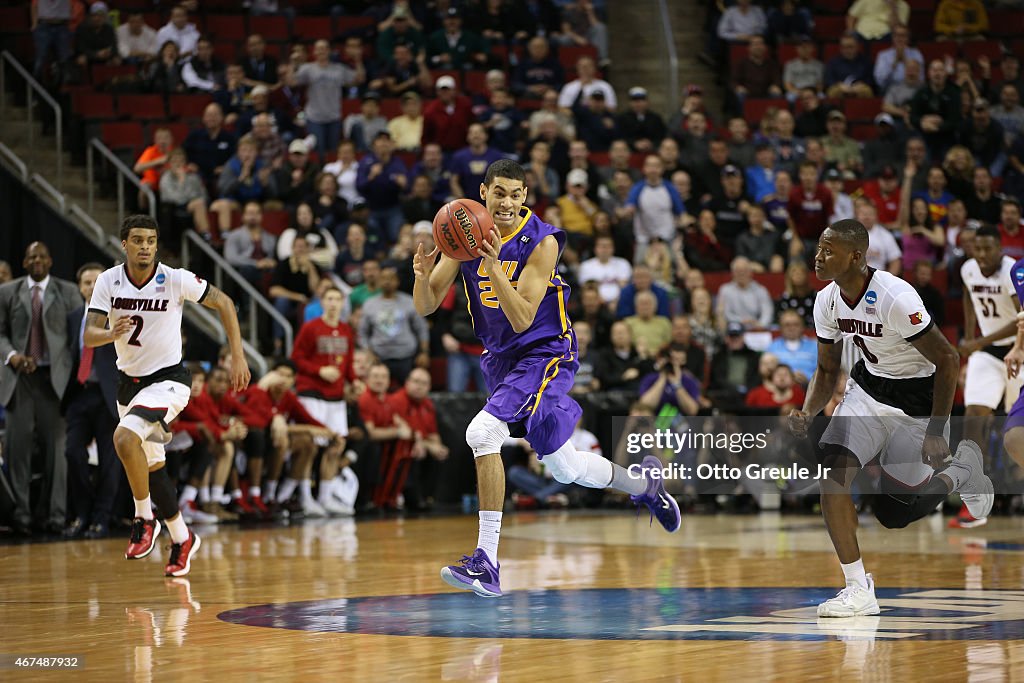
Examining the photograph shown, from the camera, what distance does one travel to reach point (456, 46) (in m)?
18.9

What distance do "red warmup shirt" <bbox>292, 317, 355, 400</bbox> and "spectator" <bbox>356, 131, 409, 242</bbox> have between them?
2461mm

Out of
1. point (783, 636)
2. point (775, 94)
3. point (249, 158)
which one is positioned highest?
point (775, 94)

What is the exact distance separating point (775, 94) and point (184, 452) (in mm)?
10164

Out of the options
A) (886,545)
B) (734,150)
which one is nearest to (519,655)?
(886,545)

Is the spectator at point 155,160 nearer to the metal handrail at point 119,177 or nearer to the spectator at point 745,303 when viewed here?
the metal handrail at point 119,177

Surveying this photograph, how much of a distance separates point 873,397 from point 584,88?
11.9m

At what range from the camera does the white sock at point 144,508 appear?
9102 mm

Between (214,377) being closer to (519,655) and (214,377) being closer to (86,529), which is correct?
(86,529)

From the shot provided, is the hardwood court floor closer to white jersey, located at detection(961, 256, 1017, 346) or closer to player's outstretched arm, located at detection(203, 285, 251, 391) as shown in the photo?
player's outstretched arm, located at detection(203, 285, 251, 391)

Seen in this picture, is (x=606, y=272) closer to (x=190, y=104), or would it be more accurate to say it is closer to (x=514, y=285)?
(x=190, y=104)

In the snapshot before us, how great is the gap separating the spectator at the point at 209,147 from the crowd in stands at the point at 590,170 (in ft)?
0.09

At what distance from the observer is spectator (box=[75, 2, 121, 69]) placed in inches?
689

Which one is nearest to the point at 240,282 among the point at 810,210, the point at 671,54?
the point at 810,210

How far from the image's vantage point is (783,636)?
6098mm
